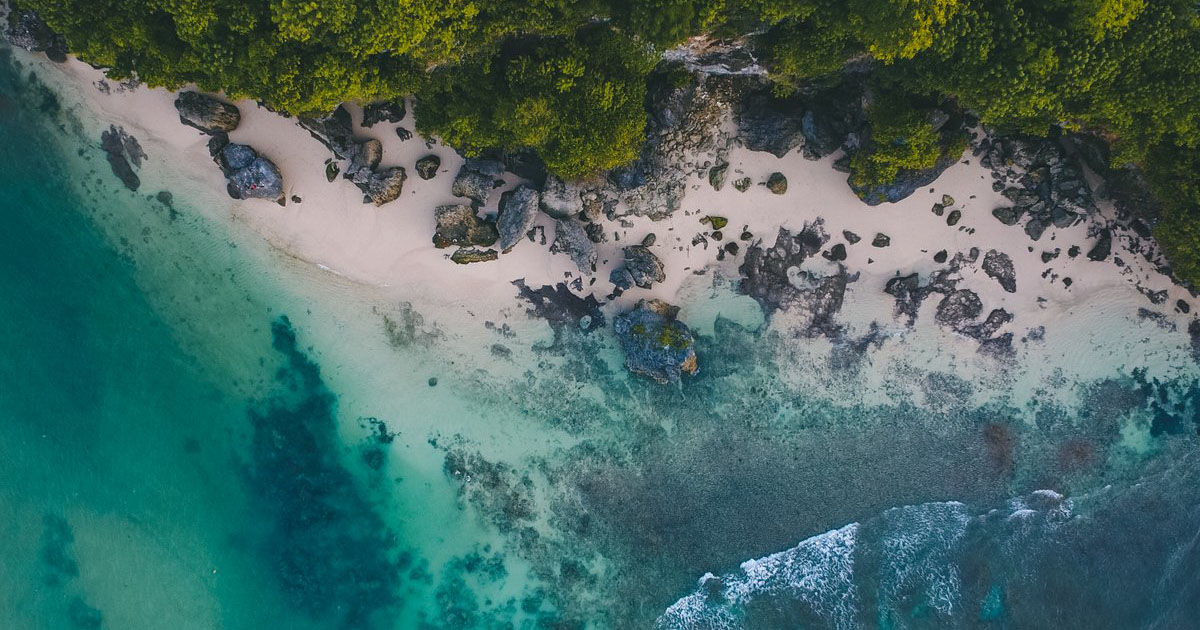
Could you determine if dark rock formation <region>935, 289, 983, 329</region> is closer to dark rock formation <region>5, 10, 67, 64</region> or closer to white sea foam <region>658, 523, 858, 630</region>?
white sea foam <region>658, 523, 858, 630</region>

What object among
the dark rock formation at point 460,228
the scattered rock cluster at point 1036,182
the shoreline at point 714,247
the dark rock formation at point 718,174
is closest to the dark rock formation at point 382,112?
the shoreline at point 714,247

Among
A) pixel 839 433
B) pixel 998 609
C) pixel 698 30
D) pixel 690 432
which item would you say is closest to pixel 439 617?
pixel 690 432

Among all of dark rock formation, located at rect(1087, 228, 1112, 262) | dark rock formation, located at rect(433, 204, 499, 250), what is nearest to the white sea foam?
dark rock formation, located at rect(1087, 228, 1112, 262)

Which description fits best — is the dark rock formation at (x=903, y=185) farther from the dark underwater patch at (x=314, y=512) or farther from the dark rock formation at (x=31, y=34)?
the dark rock formation at (x=31, y=34)

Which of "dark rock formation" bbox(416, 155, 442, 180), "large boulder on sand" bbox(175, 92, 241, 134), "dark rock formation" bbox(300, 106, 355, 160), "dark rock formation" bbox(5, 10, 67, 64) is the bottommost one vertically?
"dark rock formation" bbox(416, 155, 442, 180)

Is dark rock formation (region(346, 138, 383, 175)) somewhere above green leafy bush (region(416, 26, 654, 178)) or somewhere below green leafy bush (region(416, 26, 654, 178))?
above
